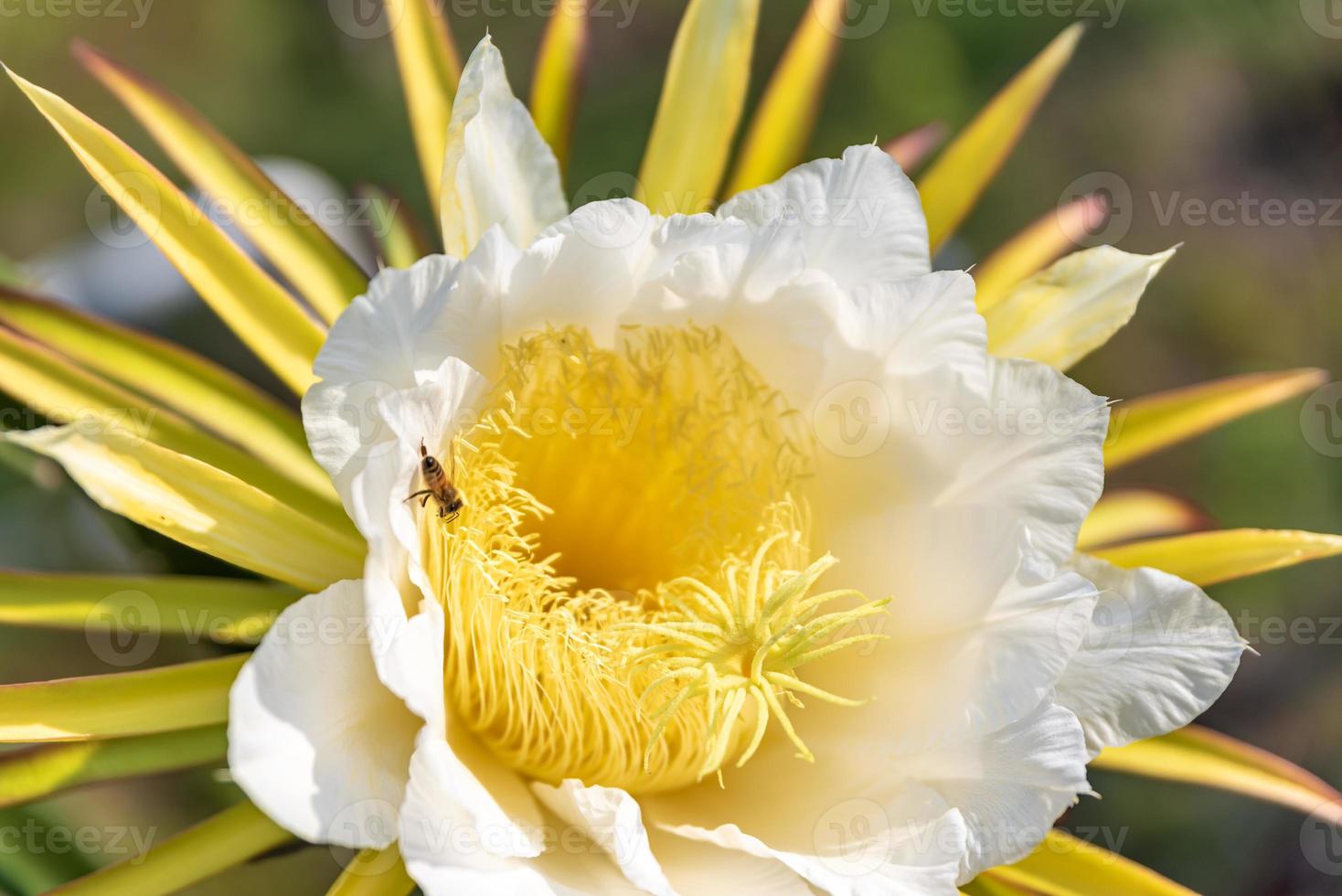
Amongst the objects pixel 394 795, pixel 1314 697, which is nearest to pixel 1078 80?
pixel 1314 697

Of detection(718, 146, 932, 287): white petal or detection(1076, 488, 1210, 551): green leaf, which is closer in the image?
detection(718, 146, 932, 287): white petal

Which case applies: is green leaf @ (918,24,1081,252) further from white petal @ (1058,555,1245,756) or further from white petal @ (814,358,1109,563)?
white petal @ (1058,555,1245,756)

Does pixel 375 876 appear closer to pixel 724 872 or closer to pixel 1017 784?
pixel 724 872

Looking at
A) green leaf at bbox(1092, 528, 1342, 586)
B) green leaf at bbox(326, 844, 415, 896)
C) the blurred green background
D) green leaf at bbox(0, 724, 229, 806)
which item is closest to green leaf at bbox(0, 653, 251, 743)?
green leaf at bbox(0, 724, 229, 806)

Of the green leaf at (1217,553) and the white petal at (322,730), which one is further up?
the green leaf at (1217,553)

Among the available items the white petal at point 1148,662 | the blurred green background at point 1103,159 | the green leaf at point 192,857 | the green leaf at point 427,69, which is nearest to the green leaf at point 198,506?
the green leaf at point 192,857

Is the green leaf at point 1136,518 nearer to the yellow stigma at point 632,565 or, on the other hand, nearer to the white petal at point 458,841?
the yellow stigma at point 632,565
